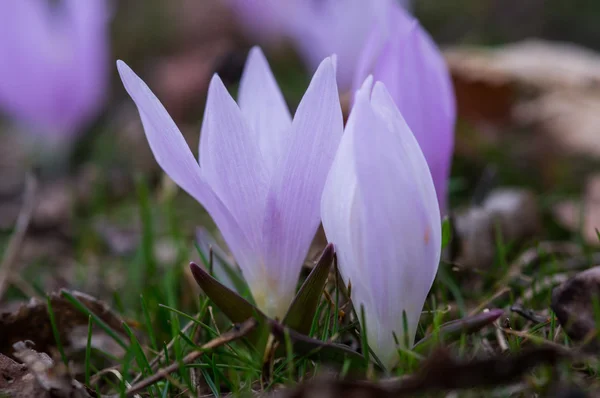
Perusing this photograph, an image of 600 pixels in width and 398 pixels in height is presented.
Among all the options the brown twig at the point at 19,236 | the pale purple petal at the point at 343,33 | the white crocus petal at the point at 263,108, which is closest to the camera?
the white crocus petal at the point at 263,108

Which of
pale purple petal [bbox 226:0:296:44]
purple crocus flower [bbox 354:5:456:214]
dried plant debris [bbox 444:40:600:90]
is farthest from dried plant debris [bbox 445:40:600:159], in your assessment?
pale purple petal [bbox 226:0:296:44]

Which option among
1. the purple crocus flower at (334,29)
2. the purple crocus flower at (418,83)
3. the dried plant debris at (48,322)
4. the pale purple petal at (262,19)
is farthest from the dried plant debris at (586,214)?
the pale purple petal at (262,19)

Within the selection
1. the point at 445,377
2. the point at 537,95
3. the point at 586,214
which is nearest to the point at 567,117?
the point at 537,95

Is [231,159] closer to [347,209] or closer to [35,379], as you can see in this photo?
[347,209]

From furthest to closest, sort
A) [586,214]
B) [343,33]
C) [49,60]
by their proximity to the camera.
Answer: [343,33], [49,60], [586,214]

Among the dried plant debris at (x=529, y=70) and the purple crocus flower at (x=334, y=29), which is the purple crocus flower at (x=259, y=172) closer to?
the dried plant debris at (x=529, y=70)

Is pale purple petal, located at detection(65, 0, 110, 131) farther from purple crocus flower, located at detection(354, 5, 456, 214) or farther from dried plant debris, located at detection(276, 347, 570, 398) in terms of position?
dried plant debris, located at detection(276, 347, 570, 398)
